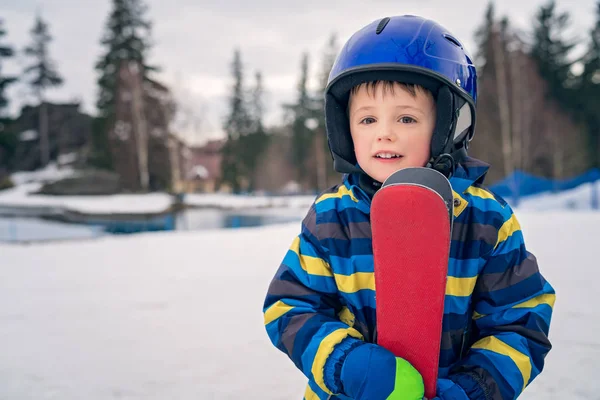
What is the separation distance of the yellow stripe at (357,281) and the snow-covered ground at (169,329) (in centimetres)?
149

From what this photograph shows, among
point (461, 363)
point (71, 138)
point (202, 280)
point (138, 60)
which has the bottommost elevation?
point (202, 280)

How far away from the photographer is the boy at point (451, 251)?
1.09 m

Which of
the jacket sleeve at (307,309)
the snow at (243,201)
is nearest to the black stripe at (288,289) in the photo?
the jacket sleeve at (307,309)

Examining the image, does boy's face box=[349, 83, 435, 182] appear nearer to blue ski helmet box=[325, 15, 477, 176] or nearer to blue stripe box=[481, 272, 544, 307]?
blue ski helmet box=[325, 15, 477, 176]

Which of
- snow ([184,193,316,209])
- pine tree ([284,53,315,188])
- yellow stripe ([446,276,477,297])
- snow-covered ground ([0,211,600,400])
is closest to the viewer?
yellow stripe ([446,276,477,297])

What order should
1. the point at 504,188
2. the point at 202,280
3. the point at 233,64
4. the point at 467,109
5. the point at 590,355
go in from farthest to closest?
the point at 233,64 → the point at 504,188 → the point at 202,280 → the point at 590,355 → the point at 467,109

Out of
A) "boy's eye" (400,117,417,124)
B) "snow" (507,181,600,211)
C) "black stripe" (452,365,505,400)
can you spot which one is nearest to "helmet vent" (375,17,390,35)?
"boy's eye" (400,117,417,124)

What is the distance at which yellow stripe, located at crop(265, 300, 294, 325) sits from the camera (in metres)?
1.18

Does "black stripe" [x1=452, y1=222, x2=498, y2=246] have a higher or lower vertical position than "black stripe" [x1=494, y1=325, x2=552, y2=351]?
higher

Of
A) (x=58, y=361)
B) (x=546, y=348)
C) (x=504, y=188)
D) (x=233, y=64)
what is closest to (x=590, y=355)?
(x=546, y=348)

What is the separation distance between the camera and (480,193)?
123 centimetres

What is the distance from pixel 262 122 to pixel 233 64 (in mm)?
6344

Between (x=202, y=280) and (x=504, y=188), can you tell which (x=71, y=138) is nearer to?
(x=504, y=188)

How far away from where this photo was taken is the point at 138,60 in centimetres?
3017
